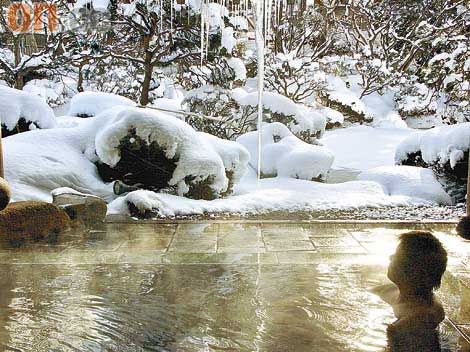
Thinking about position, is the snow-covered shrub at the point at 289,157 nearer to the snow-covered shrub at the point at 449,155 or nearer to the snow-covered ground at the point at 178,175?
the snow-covered ground at the point at 178,175

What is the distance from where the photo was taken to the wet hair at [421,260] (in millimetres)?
3180

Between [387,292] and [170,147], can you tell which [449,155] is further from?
[387,292]

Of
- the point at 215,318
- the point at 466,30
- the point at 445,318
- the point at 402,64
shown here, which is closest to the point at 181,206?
the point at 215,318

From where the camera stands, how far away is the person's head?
10.4 ft

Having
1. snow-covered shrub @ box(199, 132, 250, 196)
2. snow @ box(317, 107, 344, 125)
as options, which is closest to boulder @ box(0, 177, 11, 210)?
snow-covered shrub @ box(199, 132, 250, 196)

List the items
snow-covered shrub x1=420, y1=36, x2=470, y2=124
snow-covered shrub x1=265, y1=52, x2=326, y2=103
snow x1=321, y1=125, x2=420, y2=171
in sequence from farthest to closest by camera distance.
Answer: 1. snow-covered shrub x1=265, y1=52, x2=326, y2=103
2. snow x1=321, y1=125, x2=420, y2=171
3. snow-covered shrub x1=420, y1=36, x2=470, y2=124

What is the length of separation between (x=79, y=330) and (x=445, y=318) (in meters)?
2.18

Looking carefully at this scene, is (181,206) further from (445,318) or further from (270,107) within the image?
(270,107)

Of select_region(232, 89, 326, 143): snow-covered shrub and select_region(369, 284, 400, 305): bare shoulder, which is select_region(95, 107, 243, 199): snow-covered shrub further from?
select_region(232, 89, 326, 143): snow-covered shrub

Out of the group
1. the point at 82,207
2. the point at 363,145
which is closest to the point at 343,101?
the point at 363,145

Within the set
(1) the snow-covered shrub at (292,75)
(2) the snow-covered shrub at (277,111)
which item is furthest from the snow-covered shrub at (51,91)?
(2) the snow-covered shrub at (277,111)

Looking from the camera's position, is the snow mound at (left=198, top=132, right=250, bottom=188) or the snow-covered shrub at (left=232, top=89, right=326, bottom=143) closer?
the snow mound at (left=198, top=132, right=250, bottom=188)

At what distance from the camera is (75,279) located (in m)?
4.14

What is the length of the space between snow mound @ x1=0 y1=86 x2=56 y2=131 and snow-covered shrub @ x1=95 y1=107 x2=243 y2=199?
2584mm
